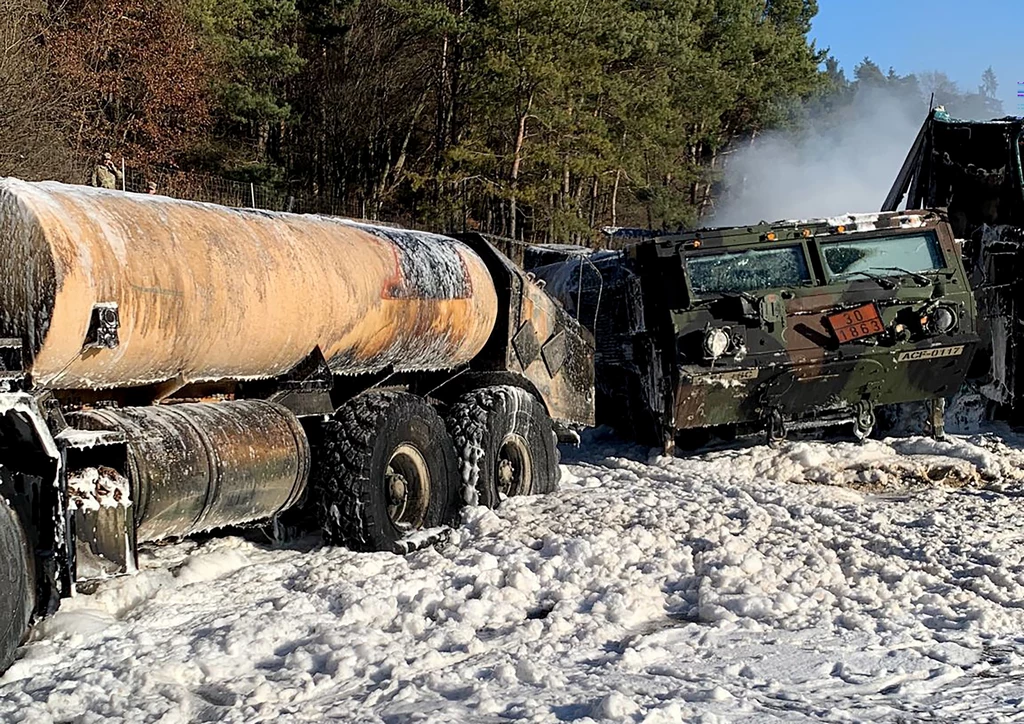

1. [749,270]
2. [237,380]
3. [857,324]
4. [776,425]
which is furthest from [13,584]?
[857,324]

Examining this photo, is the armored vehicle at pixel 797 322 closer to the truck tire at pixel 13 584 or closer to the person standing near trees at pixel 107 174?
the truck tire at pixel 13 584

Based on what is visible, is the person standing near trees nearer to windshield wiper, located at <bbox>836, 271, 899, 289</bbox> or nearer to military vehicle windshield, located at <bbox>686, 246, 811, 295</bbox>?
military vehicle windshield, located at <bbox>686, 246, 811, 295</bbox>

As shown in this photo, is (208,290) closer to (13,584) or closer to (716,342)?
(13,584)

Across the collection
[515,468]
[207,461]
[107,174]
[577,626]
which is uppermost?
[107,174]

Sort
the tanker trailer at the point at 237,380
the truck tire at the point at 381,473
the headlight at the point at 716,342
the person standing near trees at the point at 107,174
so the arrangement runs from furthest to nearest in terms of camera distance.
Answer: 1. the person standing near trees at the point at 107,174
2. the headlight at the point at 716,342
3. the truck tire at the point at 381,473
4. the tanker trailer at the point at 237,380

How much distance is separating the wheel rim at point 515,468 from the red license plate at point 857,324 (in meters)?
3.13

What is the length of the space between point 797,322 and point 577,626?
18.0 feet

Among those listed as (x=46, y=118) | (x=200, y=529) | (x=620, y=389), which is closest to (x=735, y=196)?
(x=46, y=118)

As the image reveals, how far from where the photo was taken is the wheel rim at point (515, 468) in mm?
8125

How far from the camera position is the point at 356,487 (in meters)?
6.42

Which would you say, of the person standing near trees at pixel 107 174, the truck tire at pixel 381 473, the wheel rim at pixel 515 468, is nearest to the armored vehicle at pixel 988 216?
the wheel rim at pixel 515 468

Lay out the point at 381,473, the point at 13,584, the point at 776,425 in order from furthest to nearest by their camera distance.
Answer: the point at 776,425 → the point at 381,473 → the point at 13,584

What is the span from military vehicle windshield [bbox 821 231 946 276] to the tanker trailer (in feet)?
9.78

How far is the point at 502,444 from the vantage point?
7934 millimetres
